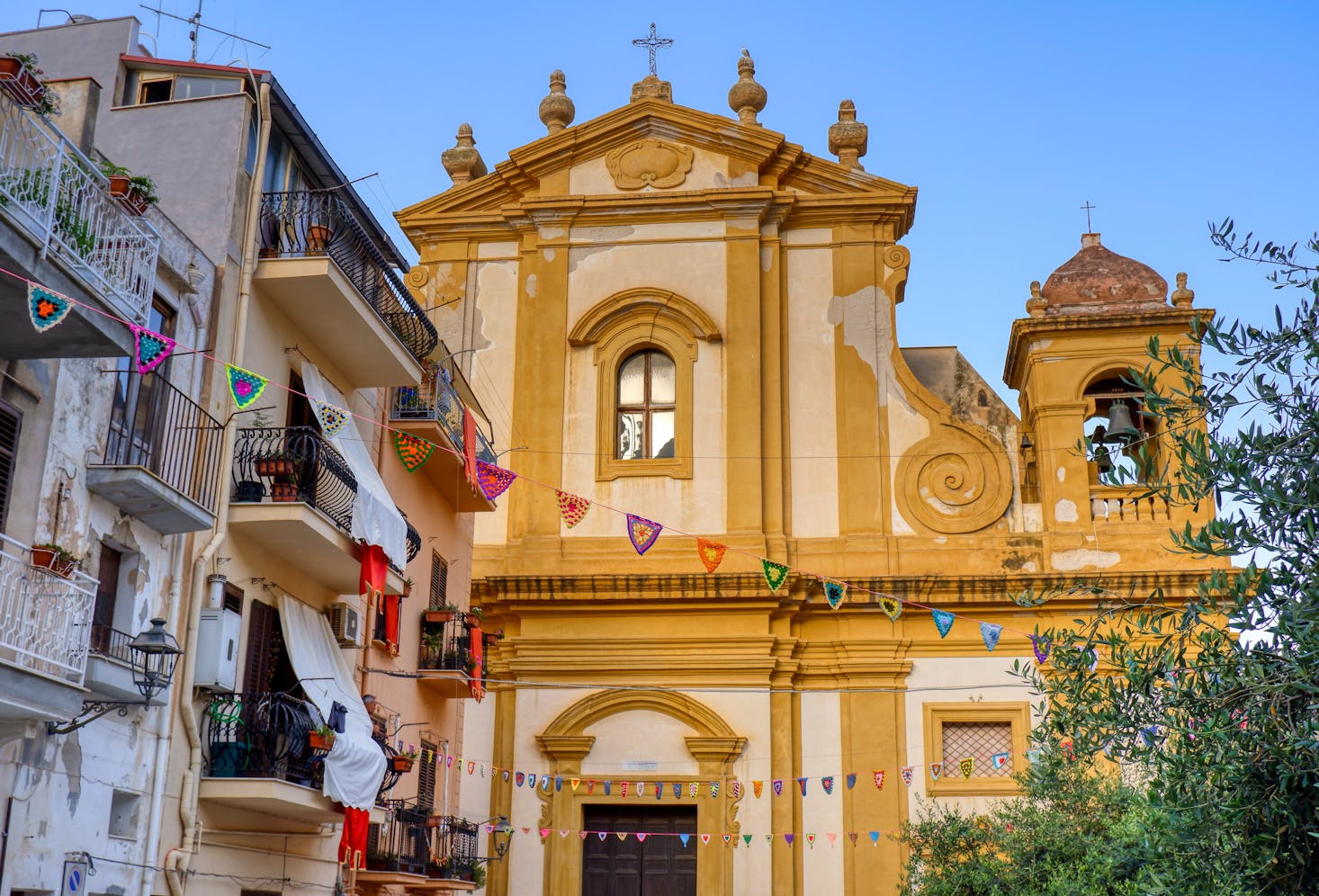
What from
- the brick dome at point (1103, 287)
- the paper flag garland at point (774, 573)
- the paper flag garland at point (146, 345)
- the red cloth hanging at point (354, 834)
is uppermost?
the brick dome at point (1103, 287)

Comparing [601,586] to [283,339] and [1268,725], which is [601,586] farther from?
[1268,725]

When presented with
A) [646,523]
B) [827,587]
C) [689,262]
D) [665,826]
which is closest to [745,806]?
[665,826]

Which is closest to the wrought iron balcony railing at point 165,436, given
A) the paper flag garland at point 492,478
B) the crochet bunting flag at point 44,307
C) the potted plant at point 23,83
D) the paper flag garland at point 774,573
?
the crochet bunting flag at point 44,307

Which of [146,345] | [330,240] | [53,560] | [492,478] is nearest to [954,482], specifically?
[492,478]

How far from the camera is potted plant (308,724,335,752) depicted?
1159 cm

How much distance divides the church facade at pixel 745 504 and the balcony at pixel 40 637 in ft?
30.1

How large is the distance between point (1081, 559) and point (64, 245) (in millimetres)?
14316

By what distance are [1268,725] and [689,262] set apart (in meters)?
15.8

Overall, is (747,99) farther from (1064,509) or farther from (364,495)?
(364,495)

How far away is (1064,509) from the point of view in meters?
20.3

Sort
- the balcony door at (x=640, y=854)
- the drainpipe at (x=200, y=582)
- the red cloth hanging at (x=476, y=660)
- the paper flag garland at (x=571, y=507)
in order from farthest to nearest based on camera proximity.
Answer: the balcony door at (x=640, y=854) < the paper flag garland at (x=571, y=507) < the red cloth hanging at (x=476, y=660) < the drainpipe at (x=200, y=582)

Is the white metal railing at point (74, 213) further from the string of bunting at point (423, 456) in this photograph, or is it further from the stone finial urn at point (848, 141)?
the stone finial urn at point (848, 141)

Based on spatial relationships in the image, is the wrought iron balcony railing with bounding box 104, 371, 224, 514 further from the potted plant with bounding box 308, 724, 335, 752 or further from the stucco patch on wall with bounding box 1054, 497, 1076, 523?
the stucco patch on wall with bounding box 1054, 497, 1076, 523

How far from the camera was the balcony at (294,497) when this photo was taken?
11.9 metres
